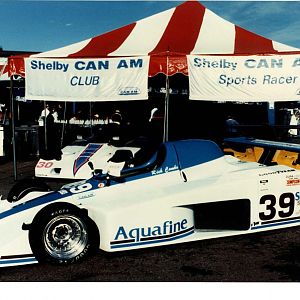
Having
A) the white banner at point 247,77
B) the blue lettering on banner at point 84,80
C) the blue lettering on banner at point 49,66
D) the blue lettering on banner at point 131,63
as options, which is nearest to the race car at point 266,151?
Answer: the white banner at point 247,77

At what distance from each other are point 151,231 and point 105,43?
5273 millimetres

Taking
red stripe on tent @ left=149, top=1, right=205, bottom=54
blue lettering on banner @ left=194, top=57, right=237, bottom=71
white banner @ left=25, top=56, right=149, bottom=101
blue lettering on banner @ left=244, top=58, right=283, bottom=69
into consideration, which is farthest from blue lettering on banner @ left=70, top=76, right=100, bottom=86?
blue lettering on banner @ left=244, top=58, right=283, bottom=69

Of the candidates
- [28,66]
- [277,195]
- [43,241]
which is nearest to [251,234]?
[277,195]

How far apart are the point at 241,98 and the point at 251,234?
9.98ft

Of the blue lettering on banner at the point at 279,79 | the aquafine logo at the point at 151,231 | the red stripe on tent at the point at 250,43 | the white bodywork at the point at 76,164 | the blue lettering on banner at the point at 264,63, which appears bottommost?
the aquafine logo at the point at 151,231

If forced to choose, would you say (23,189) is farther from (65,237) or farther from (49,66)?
(49,66)

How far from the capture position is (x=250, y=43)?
794 cm

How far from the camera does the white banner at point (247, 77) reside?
691 centimetres

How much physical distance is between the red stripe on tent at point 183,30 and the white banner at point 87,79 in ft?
1.92

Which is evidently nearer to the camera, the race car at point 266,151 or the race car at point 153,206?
the race car at point 153,206

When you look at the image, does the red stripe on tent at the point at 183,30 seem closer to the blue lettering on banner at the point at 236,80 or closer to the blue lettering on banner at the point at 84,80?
the blue lettering on banner at the point at 236,80

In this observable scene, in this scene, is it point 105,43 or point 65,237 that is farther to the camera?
point 105,43

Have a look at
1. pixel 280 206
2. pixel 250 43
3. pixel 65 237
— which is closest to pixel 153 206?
pixel 65 237

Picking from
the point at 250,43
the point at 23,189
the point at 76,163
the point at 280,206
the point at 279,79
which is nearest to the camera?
the point at 280,206
